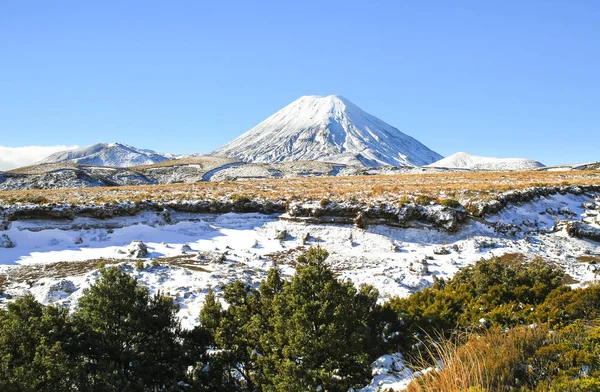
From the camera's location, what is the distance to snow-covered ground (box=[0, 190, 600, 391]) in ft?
39.6

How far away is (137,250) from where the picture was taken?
1567 centimetres

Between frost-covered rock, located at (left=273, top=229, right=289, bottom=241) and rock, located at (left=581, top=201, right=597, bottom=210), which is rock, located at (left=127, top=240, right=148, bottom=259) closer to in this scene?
frost-covered rock, located at (left=273, top=229, right=289, bottom=241)

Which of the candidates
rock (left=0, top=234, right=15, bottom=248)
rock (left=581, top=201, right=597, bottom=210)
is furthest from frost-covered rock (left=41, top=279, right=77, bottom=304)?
rock (left=581, top=201, right=597, bottom=210)

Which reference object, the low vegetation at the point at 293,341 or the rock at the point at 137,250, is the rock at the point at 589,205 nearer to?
the low vegetation at the point at 293,341

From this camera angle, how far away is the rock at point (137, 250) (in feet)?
51.2

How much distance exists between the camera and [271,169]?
236ft

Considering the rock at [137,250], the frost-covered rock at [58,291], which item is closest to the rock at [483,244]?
the rock at [137,250]

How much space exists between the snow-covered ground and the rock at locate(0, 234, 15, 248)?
23cm

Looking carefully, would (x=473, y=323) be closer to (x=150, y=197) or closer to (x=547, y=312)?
(x=547, y=312)

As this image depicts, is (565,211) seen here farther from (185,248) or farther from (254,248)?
(185,248)

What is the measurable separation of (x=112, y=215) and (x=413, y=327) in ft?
62.0

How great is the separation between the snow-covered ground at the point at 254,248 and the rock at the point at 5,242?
23 centimetres

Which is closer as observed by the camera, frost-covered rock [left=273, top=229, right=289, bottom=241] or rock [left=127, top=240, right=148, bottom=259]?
rock [left=127, top=240, right=148, bottom=259]

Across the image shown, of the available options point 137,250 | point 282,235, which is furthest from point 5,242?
point 282,235
